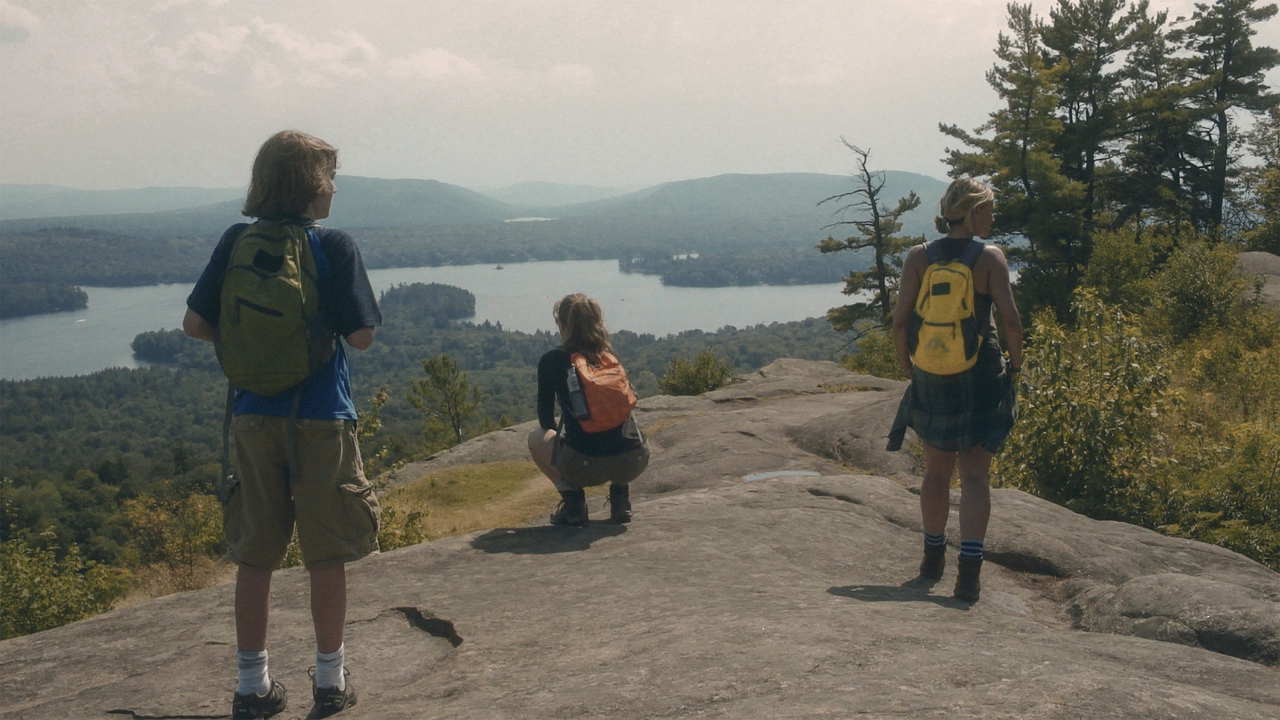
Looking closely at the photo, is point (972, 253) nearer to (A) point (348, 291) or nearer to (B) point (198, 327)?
(A) point (348, 291)

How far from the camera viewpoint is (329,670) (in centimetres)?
359

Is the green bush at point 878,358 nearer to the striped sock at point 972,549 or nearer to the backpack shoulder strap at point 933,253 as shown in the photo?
the striped sock at point 972,549

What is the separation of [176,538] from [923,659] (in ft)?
79.8

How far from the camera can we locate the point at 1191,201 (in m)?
40.9

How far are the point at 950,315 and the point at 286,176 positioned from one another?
3.39 metres

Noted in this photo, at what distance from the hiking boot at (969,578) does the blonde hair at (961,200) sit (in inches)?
73.5

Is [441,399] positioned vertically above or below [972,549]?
below

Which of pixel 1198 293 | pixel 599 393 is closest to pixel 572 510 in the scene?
pixel 599 393

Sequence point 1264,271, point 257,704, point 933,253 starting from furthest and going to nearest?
point 1264,271, point 933,253, point 257,704

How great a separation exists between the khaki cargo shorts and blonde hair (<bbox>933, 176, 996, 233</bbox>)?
3292mm

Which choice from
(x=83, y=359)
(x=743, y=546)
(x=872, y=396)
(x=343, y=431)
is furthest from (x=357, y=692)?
(x=83, y=359)

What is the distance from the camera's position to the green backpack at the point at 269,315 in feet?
11.2

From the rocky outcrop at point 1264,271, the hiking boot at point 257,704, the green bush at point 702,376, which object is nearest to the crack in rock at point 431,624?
the hiking boot at point 257,704

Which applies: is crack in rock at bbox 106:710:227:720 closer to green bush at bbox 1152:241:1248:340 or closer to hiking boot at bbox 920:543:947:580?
hiking boot at bbox 920:543:947:580
